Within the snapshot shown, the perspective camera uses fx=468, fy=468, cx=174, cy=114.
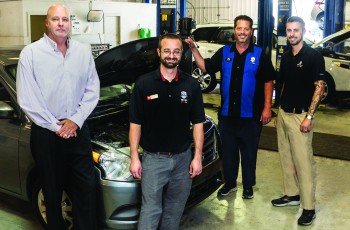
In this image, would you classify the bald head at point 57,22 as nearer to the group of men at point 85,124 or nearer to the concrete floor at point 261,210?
the group of men at point 85,124

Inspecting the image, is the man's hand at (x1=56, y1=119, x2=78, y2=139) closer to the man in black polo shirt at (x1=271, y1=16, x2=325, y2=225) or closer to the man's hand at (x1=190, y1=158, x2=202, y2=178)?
the man's hand at (x1=190, y1=158, x2=202, y2=178)

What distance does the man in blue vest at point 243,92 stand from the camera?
4.03 metres

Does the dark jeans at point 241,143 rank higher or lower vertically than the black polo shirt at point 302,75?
lower

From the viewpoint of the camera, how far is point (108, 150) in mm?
3254

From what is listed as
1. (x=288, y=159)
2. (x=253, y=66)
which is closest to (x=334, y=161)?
(x=288, y=159)

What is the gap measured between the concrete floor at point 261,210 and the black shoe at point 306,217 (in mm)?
44

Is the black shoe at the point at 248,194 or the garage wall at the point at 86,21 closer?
the black shoe at the point at 248,194

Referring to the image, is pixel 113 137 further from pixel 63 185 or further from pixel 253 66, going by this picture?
pixel 253 66

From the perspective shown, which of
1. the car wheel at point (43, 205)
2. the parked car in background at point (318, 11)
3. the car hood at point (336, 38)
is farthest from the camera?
the parked car in background at point (318, 11)

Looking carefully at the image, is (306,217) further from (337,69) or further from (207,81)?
(207,81)

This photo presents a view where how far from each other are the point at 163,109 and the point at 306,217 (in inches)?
70.0

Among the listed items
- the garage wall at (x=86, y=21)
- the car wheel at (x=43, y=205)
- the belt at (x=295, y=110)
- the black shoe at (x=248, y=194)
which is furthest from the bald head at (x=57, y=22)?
the garage wall at (x=86, y=21)

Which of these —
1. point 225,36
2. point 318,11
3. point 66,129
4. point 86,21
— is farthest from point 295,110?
point 318,11

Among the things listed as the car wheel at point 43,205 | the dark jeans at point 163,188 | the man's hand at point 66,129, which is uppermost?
the man's hand at point 66,129
